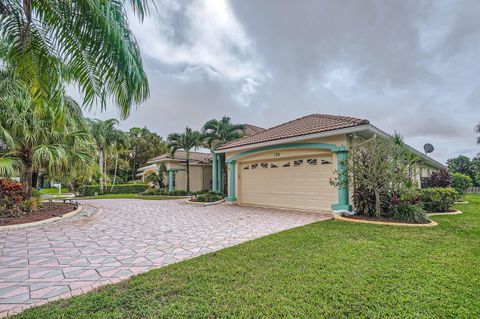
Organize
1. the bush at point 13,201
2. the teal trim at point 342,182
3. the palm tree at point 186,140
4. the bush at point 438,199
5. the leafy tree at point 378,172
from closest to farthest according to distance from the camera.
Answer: the leafy tree at point 378,172 → the bush at point 13,201 → the teal trim at point 342,182 → the bush at point 438,199 → the palm tree at point 186,140

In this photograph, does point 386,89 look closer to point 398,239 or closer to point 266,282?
point 398,239

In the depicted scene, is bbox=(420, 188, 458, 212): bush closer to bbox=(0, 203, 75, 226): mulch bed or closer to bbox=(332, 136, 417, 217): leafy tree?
bbox=(332, 136, 417, 217): leafy tree

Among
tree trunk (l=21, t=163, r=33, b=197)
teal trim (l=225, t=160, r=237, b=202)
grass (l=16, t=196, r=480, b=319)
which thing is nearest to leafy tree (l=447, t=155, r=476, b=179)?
teal trim (l=225, t=160, r=237, b=202)

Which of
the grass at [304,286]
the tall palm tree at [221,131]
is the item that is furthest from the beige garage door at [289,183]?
the grass at [304,286]

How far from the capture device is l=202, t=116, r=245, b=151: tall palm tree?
18.4 m

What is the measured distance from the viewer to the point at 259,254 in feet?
16.5

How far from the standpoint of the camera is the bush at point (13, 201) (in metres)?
9.30

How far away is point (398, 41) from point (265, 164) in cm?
917

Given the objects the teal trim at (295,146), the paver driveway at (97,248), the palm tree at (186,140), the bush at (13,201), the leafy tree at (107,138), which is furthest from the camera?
the leafy tree at (107,138)

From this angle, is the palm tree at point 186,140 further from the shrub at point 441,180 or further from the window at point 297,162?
the shrub at point 441,180

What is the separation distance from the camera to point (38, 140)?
10492mm

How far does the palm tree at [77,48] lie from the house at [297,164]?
8196 mm

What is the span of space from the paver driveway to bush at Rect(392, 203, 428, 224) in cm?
325

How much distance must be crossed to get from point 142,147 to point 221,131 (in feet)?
83.2
